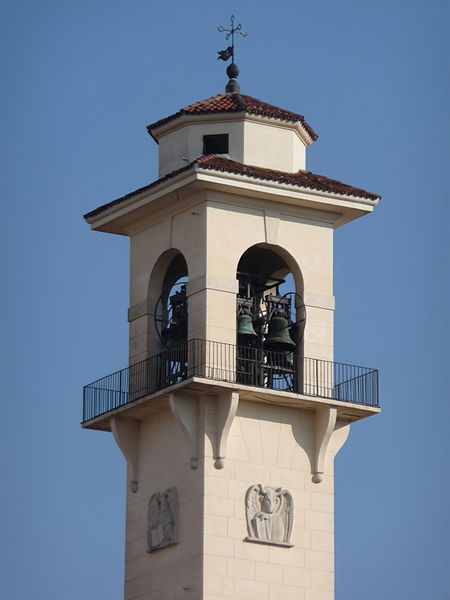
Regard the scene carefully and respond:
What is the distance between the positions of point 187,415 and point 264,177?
502 centimetres

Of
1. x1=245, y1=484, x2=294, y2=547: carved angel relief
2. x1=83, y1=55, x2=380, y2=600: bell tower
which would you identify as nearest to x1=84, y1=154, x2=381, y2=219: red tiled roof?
x1=83, y1=55, x2=380, y2=600: bell tower

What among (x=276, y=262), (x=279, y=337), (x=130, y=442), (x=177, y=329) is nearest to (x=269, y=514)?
(x=130, y=442)

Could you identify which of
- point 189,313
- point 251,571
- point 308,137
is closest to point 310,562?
point 251,571

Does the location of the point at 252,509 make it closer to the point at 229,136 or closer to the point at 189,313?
the point at 189,313

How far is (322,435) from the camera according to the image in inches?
2260

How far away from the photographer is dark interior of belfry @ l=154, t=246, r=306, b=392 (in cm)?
5669

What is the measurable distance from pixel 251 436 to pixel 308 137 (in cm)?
689

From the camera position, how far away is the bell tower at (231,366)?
185 ft

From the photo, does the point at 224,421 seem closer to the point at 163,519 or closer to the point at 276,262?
the point at 163,519

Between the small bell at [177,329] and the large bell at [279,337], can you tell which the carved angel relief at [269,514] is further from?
the small bell at [177,329]

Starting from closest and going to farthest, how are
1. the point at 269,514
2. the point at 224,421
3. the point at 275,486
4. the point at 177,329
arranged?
the point at 224,421
the point at 269,514
the point at 275,486
the point at 177,329

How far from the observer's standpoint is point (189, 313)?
5738 centimetres

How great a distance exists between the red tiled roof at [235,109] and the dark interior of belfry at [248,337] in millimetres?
2717

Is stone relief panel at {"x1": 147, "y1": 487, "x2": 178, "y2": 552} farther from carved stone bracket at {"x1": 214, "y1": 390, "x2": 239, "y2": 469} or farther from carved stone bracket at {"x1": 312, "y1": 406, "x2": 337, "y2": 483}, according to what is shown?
carved stone bracket at {"x1": 312, "y1": 406, "x2": 337, "y2": 483}
